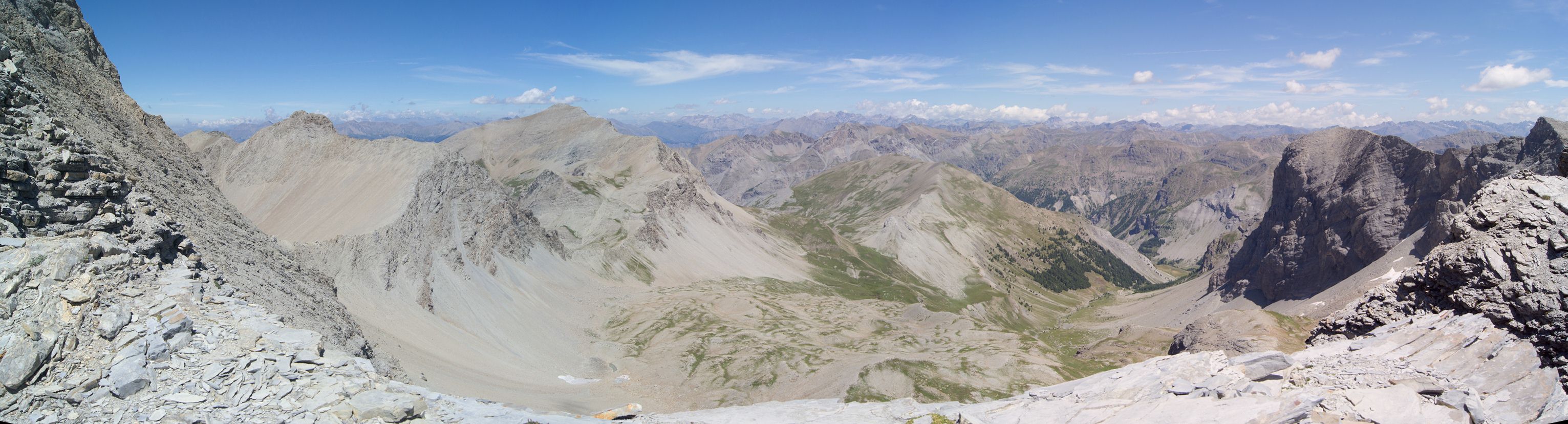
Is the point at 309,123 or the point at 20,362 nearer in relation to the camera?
the point at 20,362

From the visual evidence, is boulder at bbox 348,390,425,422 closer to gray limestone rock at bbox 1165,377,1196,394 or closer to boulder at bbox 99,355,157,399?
boulder at bbox 99,355,157,399

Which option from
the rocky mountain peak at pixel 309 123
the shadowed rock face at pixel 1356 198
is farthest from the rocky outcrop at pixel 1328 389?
the rocky mountain peak at pixel 309 123

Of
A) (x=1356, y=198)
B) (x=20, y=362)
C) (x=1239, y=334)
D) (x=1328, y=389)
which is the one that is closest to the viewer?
(x=20, y=362)

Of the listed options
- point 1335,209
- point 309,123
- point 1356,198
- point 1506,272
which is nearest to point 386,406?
point 1506,272

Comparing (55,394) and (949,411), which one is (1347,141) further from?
(55,394)

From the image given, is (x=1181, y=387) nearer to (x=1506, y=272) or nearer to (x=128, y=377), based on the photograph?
(x=1506, y=272)

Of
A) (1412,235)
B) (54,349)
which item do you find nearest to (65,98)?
(54,349)

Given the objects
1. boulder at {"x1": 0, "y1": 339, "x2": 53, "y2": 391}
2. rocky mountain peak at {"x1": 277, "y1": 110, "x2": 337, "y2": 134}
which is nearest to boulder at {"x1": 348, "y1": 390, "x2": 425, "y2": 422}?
boulder at {"x1": 0, "y1": 339, "x2": 53, "y2": 391}
